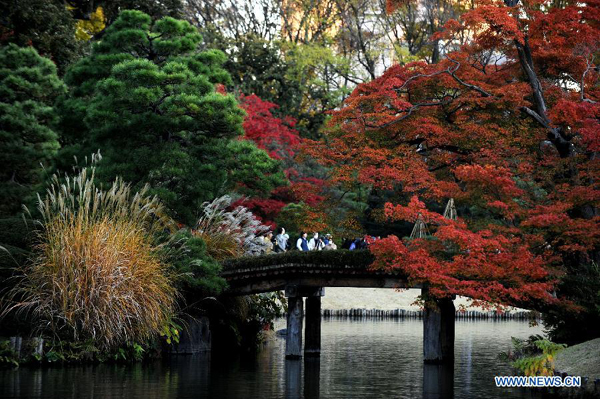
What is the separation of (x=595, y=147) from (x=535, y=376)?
3.76m

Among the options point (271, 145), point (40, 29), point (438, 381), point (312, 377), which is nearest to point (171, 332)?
point (312, 377)

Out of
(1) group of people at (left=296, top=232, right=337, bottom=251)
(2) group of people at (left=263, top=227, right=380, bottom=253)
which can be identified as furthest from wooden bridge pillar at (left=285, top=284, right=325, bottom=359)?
(1) group of people at (left=296, top=232, right=337, bottom=251)

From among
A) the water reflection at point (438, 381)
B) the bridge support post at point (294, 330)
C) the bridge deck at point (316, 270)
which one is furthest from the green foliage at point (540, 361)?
the bridge support post at point (294, 330)

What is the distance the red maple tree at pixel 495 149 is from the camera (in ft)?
47.2

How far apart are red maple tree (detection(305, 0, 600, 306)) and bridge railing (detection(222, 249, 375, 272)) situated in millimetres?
1041

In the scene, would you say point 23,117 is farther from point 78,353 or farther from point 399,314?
point 399,314

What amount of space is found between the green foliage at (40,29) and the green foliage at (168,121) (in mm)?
7692

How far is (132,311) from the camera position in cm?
1454

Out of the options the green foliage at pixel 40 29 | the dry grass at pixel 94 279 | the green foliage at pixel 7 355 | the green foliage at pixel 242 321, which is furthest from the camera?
the green foliage at pixel 40 29

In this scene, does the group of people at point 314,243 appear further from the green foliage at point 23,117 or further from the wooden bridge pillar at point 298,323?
the green foliage at point 23,117

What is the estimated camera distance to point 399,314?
103ft

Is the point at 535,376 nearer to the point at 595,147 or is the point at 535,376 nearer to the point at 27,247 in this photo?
the point at 595,147

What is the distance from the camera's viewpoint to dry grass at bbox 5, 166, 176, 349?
1420 cm

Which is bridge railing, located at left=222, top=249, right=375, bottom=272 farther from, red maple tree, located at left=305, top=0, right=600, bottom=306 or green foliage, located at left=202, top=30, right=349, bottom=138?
green foliage, located at left=202, top=30, right=349, bottom=138
